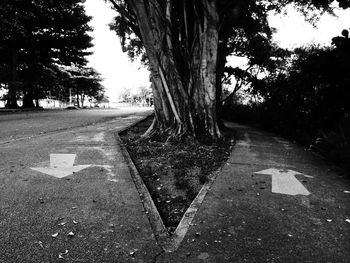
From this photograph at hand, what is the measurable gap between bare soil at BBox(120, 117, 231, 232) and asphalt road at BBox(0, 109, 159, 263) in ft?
1.31

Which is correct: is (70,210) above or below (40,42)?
below

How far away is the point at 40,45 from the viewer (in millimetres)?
29312

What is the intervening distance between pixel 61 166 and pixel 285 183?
4.12 m

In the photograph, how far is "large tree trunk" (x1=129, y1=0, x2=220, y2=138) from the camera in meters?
8.12

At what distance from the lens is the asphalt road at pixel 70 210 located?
2.74 meters

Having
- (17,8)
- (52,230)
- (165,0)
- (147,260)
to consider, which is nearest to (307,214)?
(147,260)

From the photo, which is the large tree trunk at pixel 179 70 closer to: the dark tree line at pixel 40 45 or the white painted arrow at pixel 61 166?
the white painted arrow at pixel 61 166

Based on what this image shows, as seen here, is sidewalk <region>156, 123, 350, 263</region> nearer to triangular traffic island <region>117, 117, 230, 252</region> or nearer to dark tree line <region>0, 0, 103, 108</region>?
triangular traffic island <region>117, 117, 230, 252</region>

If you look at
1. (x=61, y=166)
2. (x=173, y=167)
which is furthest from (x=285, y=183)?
(x=61, y=166)

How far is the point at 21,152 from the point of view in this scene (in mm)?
6531

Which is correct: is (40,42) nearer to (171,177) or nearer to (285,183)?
(171,177)

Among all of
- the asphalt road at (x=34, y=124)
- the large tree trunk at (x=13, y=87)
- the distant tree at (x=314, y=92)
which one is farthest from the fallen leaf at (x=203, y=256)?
the large tree trunk at (x=13, y=87)

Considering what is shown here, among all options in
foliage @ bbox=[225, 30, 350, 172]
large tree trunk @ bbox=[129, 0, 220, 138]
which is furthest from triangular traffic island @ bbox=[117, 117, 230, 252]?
foliage @ bbox=[225, 30, 350, 172]

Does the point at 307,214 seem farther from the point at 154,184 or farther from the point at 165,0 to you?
the point at 165,0
